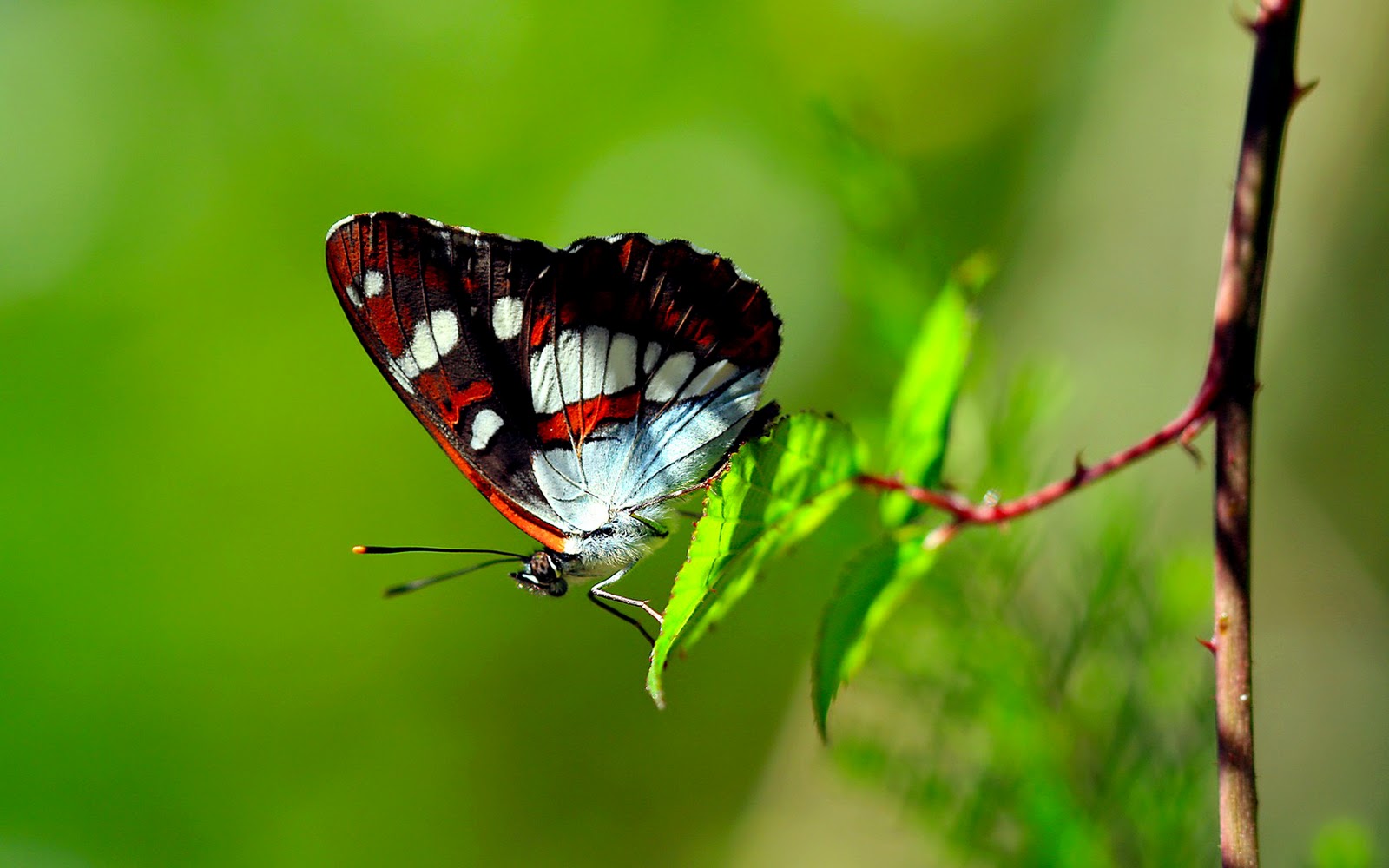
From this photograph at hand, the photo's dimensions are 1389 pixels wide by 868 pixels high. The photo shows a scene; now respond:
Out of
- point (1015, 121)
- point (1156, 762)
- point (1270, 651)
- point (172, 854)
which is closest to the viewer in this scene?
point (1156, 762)

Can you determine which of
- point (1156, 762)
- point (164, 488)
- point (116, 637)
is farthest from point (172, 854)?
point (1156, 762)

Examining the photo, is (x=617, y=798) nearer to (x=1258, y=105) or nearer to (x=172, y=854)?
(x=172, y=854)

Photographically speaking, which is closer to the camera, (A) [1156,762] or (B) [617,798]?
(A) [1156,762]

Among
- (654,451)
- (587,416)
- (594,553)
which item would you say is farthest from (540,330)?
(594,553)

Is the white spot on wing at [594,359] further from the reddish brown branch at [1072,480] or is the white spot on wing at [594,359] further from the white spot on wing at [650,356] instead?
the reddish brown branch at [1072,480]

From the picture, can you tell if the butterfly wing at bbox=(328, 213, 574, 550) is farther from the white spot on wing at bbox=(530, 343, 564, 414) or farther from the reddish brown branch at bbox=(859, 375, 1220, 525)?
the reddish brown branch at bbox=(859, 375, 1220, 525)
